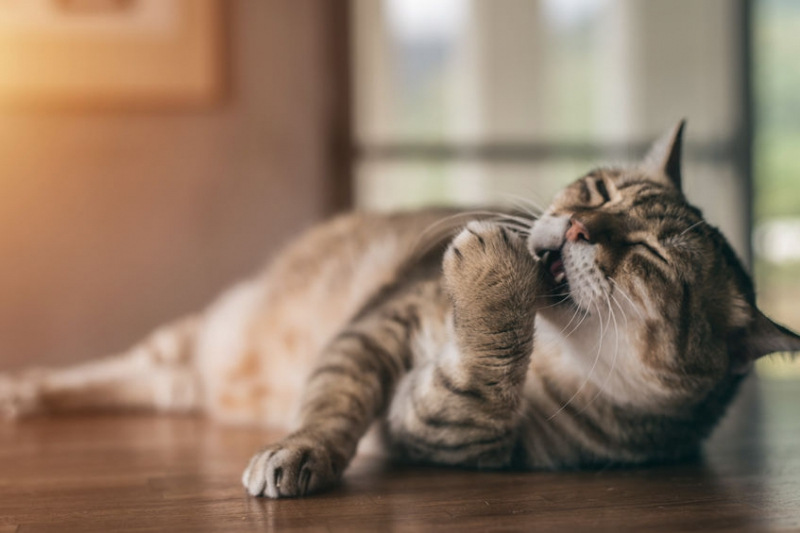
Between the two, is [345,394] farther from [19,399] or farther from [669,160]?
[19,399]

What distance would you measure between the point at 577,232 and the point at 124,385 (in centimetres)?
165

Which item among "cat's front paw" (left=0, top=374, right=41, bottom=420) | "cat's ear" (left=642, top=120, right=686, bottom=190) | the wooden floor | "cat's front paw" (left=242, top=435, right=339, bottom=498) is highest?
"cat's ear" (left=642, top=120, right=686, bottom=190)

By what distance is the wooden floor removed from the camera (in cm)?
117

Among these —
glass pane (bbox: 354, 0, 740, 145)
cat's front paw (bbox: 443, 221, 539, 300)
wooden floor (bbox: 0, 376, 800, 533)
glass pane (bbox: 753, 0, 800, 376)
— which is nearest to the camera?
wooden floor (bbox: 0, 376, 800, 533)

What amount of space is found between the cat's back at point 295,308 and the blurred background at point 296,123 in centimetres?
60

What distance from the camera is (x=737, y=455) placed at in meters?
1.70

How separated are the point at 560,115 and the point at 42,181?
203 cm

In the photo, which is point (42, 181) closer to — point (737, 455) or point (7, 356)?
point (7, 356)

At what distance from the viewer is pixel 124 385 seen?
2.42 meters

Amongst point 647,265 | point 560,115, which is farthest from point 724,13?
point 647,265

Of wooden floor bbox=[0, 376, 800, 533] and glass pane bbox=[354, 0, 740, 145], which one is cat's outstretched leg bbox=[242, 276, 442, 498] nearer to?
wooden floor bbox=[0, 376, 800, 533]

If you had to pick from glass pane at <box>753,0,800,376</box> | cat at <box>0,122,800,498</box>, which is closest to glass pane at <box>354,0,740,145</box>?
glass pane at <box>753,0,800,376</box>

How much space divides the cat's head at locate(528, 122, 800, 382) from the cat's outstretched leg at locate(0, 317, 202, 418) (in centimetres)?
147

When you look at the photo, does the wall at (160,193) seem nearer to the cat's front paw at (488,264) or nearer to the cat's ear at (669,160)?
the cat's ear at (669,160)
